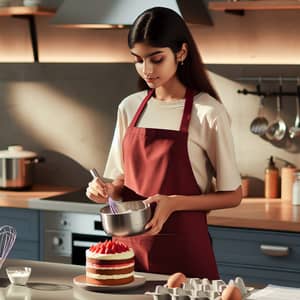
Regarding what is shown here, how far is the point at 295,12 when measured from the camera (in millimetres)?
4480

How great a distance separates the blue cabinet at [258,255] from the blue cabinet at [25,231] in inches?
37.1

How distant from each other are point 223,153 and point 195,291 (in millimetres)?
793

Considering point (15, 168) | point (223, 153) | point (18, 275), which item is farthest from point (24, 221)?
point (18, 275)

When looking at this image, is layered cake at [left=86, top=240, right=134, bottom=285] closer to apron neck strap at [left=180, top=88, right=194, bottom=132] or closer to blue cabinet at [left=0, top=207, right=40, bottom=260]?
apron neck strap at [left=180, top=88, right=194, bottom=132]

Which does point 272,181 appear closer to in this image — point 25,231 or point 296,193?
point 296,193

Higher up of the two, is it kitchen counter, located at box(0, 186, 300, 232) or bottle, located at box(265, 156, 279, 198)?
bottle, located at box(265, 156, 279, 198)

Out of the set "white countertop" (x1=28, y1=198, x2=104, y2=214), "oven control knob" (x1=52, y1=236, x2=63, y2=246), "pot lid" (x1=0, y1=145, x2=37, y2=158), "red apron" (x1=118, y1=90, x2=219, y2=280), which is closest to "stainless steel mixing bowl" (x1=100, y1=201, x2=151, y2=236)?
"red apron" (x1=118, y1=90, x2=219, y2=280)

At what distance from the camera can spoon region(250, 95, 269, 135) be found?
4.50 meters

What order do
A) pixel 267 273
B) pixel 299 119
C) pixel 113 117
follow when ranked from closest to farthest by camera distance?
pixel 267 273, pixel 299 119, pixel 113 117

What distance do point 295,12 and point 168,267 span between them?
1.93m

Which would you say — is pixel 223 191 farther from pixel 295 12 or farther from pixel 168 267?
pixel 295 12

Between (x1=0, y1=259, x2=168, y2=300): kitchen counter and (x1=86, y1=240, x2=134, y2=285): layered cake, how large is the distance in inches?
1.8

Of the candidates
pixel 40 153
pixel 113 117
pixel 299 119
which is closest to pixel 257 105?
pixel 299 119

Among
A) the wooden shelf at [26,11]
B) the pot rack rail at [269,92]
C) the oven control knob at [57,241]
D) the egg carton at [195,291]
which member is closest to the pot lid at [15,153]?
the oven control knob at [57,241]
